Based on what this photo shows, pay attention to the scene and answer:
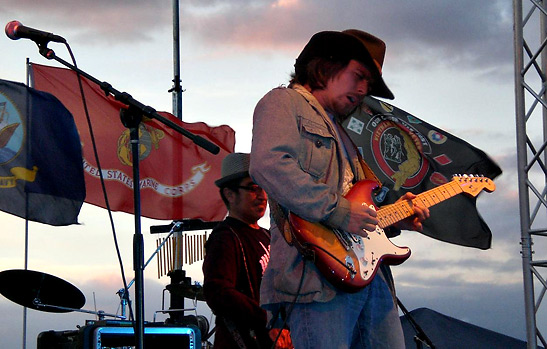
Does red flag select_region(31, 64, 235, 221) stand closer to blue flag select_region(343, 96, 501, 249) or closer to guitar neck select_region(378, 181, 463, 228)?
blue flag select_region(343, 96, 501, 249)

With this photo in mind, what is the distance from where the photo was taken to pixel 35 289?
4699 mm

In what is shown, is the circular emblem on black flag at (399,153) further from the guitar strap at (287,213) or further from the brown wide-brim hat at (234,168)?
the guitar strap at (287,213)

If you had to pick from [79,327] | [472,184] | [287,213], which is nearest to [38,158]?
[79,327]

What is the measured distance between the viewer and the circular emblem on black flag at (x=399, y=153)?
8086 millimetres

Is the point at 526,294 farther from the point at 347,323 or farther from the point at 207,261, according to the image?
the point at 347,323

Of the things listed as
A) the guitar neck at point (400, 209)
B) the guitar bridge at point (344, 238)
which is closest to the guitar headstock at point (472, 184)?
the guitar neck at point (400, 209)

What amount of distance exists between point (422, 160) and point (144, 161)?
12.0 feet

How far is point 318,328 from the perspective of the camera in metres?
2.71

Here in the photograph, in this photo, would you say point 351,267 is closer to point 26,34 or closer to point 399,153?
point 26,34

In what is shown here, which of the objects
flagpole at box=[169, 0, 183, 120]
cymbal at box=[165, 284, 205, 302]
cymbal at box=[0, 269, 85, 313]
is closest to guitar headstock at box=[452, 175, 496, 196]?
cymbal at box=[0, 269, 85, 313]

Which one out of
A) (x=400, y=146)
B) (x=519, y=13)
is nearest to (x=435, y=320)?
(x=400, y=146)

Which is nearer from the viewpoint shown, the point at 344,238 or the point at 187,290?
the point at 344,238

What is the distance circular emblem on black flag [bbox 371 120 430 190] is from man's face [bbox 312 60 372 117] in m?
4.92

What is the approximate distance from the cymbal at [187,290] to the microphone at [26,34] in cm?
397
